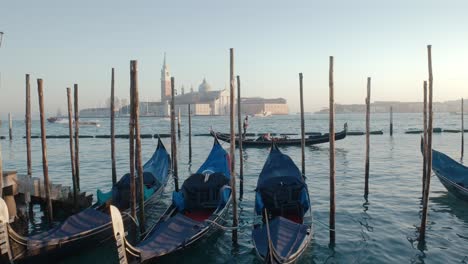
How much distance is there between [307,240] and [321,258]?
66 centimetres

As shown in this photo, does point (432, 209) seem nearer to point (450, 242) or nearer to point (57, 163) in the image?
point (450, 242)

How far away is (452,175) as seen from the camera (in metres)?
12.2

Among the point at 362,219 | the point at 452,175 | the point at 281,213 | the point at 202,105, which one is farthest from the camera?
the point at 202,105

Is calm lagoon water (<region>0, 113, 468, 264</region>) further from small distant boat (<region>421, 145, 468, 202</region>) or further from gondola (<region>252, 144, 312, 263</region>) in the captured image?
gondola (<region>252, 144, 312, 263</region>)

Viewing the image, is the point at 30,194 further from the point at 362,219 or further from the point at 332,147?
the point at 362,219

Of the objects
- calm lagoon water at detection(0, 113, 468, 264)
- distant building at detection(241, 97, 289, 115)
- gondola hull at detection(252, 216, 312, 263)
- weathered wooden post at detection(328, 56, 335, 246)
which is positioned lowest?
calm lagoon water at detection(0, 113, 468, 264)

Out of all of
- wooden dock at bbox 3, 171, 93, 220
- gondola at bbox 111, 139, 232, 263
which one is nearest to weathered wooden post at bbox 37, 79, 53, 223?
wooden dock at bbox 3, 171, 93, 220

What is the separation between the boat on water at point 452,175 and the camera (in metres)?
11.3

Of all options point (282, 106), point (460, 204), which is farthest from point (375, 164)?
point (282, 106)

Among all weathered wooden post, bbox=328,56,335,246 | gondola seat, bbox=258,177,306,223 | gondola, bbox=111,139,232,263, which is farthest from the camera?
gondola seat, bbox=258,177,306,223

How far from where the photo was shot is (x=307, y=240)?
7227 millimetres

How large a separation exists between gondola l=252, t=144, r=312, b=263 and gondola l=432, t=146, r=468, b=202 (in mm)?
5142

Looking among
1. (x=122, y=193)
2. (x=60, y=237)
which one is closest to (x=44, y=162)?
(x=122, y=193)

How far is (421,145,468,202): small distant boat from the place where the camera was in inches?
443
